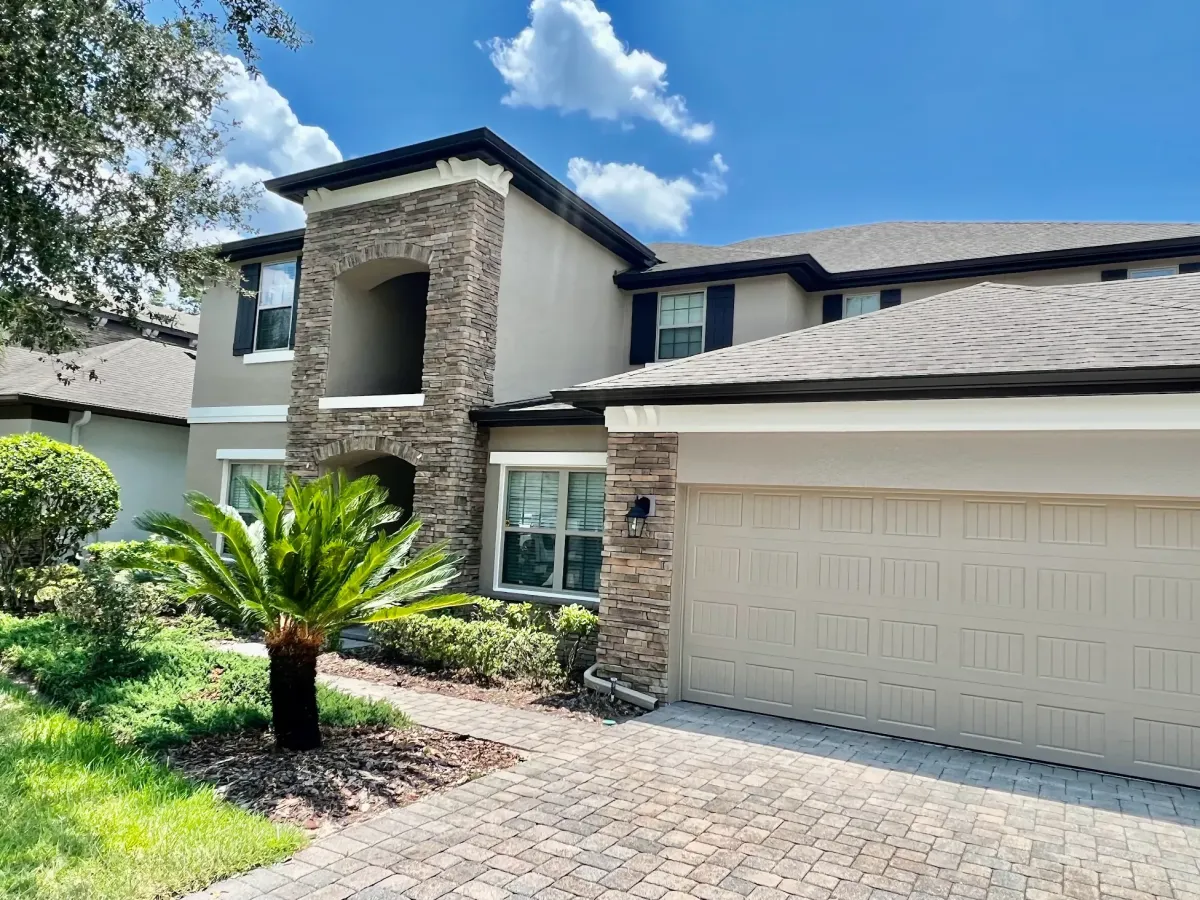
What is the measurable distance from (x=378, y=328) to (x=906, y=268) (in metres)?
9.35

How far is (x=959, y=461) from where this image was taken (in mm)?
6910

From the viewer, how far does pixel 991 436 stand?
6.78 meters

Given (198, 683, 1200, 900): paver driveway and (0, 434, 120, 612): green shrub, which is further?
(0, 434, 120, 612): green shrub

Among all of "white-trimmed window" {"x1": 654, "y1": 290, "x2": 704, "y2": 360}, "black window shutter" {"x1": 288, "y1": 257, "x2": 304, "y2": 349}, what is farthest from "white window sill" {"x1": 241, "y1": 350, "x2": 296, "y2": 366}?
"white-trimmed window" {"x1": 654, "y1": 290, "x2": 704, "y2": 360}

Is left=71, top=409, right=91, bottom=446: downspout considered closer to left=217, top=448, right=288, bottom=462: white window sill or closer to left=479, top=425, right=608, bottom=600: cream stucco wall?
left=217, top=448, right=288, bottom=462: white window sill

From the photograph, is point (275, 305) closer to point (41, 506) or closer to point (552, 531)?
point (41, 506)

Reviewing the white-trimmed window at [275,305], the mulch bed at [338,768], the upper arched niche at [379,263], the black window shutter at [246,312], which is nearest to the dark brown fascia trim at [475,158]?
the upper arched niche at [379,263]

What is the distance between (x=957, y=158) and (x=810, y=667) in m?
12.9

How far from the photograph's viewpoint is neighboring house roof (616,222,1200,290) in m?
12.7

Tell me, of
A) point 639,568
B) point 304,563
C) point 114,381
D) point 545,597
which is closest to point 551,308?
point 545,597

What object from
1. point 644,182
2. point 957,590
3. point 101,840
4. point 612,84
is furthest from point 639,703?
point 644,182

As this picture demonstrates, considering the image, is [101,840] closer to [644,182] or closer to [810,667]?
[810,667]

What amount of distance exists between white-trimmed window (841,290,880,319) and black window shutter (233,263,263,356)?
1081 cm

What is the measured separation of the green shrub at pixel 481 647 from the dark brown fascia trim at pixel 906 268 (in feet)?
24.1
